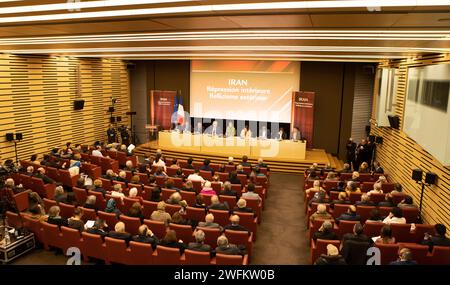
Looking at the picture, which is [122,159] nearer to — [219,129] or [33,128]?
[33,128]

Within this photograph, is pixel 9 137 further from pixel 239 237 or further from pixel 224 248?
pixel 224 248

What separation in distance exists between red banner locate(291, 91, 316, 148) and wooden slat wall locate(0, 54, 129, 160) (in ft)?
27.2

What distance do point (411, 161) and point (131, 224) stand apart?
279 inches

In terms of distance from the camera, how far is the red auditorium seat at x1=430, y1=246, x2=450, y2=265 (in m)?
4.99

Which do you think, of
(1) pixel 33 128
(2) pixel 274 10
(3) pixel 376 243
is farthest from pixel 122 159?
(2) pixel 274 10

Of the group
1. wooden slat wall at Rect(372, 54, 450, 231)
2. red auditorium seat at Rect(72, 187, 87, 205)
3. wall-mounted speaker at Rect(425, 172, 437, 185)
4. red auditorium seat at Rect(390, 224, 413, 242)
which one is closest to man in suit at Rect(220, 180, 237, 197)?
red auditorium seat at Rect(72, 187, 87, 205)

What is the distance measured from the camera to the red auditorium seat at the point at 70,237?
5.71 m

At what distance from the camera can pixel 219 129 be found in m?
15.5

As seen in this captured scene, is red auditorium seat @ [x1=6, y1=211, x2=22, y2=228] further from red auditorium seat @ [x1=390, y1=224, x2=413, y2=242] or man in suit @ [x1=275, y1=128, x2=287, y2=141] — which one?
man in suit @ [x1=275, y1=128, x2=287, y2=141]

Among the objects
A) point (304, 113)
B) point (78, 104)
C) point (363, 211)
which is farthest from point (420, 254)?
point (78, 104)

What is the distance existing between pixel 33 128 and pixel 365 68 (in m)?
12.5

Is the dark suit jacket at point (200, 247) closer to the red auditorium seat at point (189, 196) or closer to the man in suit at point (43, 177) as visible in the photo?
the red auditorium seat at point (189, 196)

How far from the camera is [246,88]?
15086 mm
